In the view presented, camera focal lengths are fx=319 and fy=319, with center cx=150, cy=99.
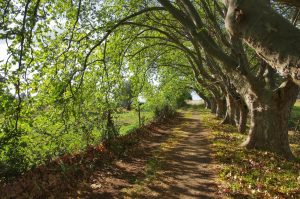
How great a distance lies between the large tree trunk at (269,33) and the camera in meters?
4.78

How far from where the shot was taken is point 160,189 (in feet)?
30.9

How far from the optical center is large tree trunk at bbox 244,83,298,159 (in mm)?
12398

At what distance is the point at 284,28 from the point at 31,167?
9.75 m

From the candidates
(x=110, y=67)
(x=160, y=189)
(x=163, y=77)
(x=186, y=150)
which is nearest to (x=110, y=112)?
(x=110, y=67)

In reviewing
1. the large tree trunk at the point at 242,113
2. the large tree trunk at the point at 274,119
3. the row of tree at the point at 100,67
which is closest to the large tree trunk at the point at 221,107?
the large tree trunk at the point at 242,113

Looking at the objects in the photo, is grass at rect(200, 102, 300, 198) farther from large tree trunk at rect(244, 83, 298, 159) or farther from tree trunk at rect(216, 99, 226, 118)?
tree trunk at rect(216, 99, 226, 118)

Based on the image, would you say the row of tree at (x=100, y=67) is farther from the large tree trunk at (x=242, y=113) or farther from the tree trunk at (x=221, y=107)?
the tree trunk at (x=221, y=107)

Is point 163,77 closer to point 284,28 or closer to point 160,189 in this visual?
point 160,189

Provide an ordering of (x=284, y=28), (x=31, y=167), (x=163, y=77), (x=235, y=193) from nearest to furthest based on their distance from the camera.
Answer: (x=284, y=28) < (x=235, y=193) < (x=31, y=167) < (x=163, y=77)

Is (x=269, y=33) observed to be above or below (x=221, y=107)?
above

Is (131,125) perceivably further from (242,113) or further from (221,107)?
(242,113)

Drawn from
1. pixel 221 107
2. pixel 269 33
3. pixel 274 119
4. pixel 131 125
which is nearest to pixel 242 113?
pixel 274 119

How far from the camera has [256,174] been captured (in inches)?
395

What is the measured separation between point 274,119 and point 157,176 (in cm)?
534
